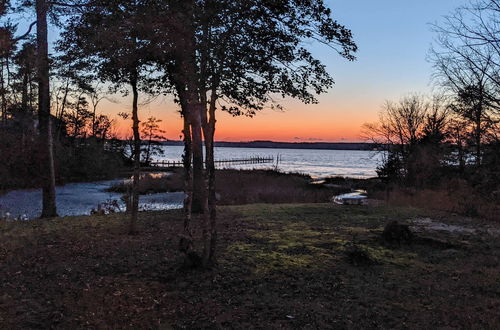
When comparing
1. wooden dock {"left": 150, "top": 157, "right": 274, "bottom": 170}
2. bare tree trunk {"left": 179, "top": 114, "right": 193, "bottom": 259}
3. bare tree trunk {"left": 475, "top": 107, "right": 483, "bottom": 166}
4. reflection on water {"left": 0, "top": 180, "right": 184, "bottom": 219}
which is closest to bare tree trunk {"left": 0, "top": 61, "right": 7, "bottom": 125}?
reflection on water {"left": 0, "top": 180, "right": 184, "bottom": 219}

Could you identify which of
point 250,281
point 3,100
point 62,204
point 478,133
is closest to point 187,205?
point 250,281

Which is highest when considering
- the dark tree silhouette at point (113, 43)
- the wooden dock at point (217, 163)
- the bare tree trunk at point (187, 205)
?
the dark tree silhouette at point (113, 43)

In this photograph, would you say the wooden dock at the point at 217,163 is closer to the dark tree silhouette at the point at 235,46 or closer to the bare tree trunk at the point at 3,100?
the bare tree trunk at the point at 3,100

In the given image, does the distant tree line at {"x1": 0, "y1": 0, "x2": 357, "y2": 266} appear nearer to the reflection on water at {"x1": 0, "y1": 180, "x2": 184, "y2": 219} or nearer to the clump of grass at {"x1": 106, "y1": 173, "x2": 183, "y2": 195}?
the reflection on water at {"x1": 0, "y1": 180, "x2": 184, "y2": 219}

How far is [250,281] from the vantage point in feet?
24.0

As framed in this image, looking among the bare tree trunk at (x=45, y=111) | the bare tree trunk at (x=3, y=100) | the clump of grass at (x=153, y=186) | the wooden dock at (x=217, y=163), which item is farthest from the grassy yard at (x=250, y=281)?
the wooden dock at (x=217, y=163)

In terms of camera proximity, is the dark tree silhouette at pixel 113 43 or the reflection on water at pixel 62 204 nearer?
the dark tree silhouette at pixel 113 43

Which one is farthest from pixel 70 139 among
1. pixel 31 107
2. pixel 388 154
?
pixel 388 154

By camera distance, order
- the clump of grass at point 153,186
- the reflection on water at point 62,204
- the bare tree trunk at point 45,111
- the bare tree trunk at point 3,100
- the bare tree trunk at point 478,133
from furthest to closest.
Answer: the clump of grass at point 153,186, the bare tree trunk at point 3,100, the reflection on water at point 62,204, the bare tree trunk at point 45,111, the bare tree trunk at point 478,133

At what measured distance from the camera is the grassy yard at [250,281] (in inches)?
224

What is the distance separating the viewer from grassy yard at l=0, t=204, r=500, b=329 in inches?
224

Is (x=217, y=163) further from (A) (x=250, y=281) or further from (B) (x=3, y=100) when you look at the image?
(A) (x=250, y=281)

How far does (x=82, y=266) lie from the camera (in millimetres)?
8000

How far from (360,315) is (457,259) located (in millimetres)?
4574
